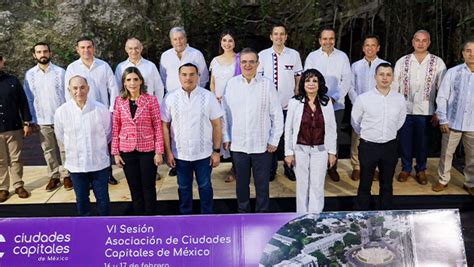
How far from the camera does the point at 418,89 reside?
4363mm

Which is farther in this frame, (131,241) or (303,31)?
(303,31)

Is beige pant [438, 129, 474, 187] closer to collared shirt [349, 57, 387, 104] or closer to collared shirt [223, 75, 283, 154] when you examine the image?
collared shirt [349, 57, 387, 104]

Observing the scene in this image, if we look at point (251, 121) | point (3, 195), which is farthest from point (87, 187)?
point (251, 121)

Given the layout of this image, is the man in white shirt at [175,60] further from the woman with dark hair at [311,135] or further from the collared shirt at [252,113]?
the woman with dark hair at [311,135]

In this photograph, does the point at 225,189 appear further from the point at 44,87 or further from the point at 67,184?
the point at 44,87

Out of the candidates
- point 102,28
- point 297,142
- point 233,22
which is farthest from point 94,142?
point 233,22

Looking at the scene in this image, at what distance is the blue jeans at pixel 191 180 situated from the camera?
Result: 374 cm

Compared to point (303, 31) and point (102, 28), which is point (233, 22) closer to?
point (303, 31)

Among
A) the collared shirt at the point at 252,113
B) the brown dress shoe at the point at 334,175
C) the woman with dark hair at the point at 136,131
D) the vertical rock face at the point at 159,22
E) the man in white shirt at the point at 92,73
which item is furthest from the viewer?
the vertical rock face at the point at 159,22

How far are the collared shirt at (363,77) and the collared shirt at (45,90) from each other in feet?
8.11

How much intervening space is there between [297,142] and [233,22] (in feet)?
13.3

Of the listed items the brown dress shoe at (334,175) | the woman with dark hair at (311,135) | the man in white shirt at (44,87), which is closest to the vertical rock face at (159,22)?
the brown dress shoe at (334,175)

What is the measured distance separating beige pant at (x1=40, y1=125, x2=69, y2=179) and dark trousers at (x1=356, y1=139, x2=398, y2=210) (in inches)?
97.8

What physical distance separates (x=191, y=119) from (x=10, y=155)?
1.81m
